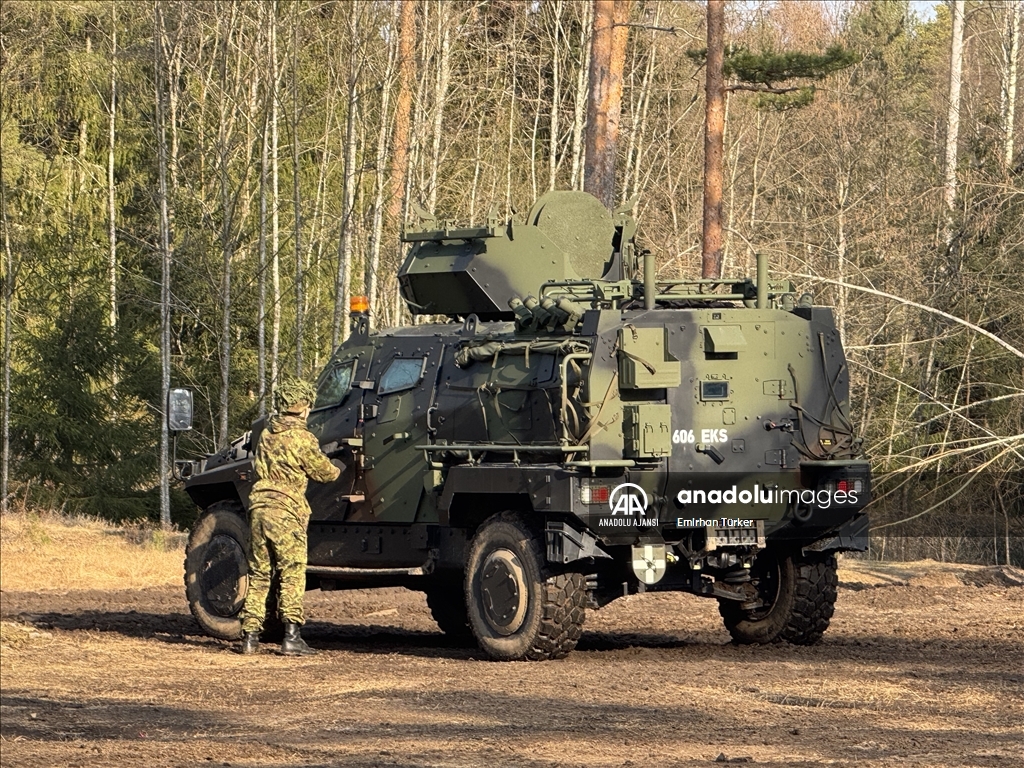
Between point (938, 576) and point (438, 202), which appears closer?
point (938, 576)

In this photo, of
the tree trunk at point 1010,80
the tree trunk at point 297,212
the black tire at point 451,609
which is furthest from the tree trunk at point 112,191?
the black tire at point 451,609

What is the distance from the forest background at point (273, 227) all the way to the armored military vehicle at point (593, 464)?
348 inches

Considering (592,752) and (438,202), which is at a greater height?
(438,202)

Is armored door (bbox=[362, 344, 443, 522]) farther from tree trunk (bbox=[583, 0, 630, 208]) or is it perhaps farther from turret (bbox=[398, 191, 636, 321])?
tree trunk (bbox=[583, 0, 630, 208])

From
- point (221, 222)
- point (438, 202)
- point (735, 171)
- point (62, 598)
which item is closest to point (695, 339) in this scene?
point (62, 598)

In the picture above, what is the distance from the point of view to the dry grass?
63.2 feet

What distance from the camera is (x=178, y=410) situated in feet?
40.9

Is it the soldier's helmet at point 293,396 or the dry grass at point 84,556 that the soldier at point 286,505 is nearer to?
the soldier's helmet at point 293,396

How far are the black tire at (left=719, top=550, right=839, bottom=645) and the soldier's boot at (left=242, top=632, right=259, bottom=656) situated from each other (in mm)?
3424

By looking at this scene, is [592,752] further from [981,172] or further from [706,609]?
[981,172]

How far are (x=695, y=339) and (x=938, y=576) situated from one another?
679 centimetres

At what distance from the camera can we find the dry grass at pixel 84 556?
19250mm

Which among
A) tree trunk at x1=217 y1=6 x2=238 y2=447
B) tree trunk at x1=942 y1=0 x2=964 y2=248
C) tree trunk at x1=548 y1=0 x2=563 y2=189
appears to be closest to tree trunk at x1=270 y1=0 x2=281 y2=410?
tree trunk at x1=217 y1=6 x2=238 y2=447

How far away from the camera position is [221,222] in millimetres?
26469
